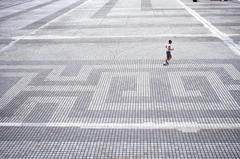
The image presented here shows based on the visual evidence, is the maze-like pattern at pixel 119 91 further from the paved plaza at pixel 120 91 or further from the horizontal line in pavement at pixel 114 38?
the horizontal line in pavement at pixel 114 38

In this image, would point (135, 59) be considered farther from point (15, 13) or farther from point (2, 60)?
point (15, 13)

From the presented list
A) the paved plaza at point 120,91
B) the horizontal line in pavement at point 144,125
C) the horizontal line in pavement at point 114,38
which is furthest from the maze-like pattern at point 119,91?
the horizontal line in pavement at point 114,38

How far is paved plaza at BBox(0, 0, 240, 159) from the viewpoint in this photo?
707 centimetres

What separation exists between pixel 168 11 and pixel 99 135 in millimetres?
18296

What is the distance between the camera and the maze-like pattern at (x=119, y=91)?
840 centimetres

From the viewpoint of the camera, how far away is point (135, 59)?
12.6 metres

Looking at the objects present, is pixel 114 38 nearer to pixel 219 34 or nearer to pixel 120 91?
pixel 219 34

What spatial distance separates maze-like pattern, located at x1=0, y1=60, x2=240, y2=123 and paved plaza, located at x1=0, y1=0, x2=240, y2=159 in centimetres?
3

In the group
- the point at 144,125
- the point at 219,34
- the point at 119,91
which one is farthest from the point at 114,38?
the point at 144,125

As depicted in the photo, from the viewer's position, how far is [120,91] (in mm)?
9852

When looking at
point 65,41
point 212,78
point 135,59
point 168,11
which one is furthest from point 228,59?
point 168,11

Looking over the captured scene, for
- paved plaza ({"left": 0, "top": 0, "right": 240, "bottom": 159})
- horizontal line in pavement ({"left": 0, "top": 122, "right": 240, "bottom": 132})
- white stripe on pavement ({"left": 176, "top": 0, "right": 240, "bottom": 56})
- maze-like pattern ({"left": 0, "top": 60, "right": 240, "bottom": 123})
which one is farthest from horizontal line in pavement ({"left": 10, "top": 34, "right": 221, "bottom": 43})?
horizontal line in pavement ({"left": 0, "top": 122, "right": 240, "bottom": 132})

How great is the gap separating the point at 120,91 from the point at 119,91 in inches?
1.4

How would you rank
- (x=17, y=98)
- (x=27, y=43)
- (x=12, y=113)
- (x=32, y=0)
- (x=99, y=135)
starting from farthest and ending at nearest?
(x=32, y=0) → (x=27, y=43) → (x=17, y=98) → (x=12, y=113) → (x=99, y=135)
